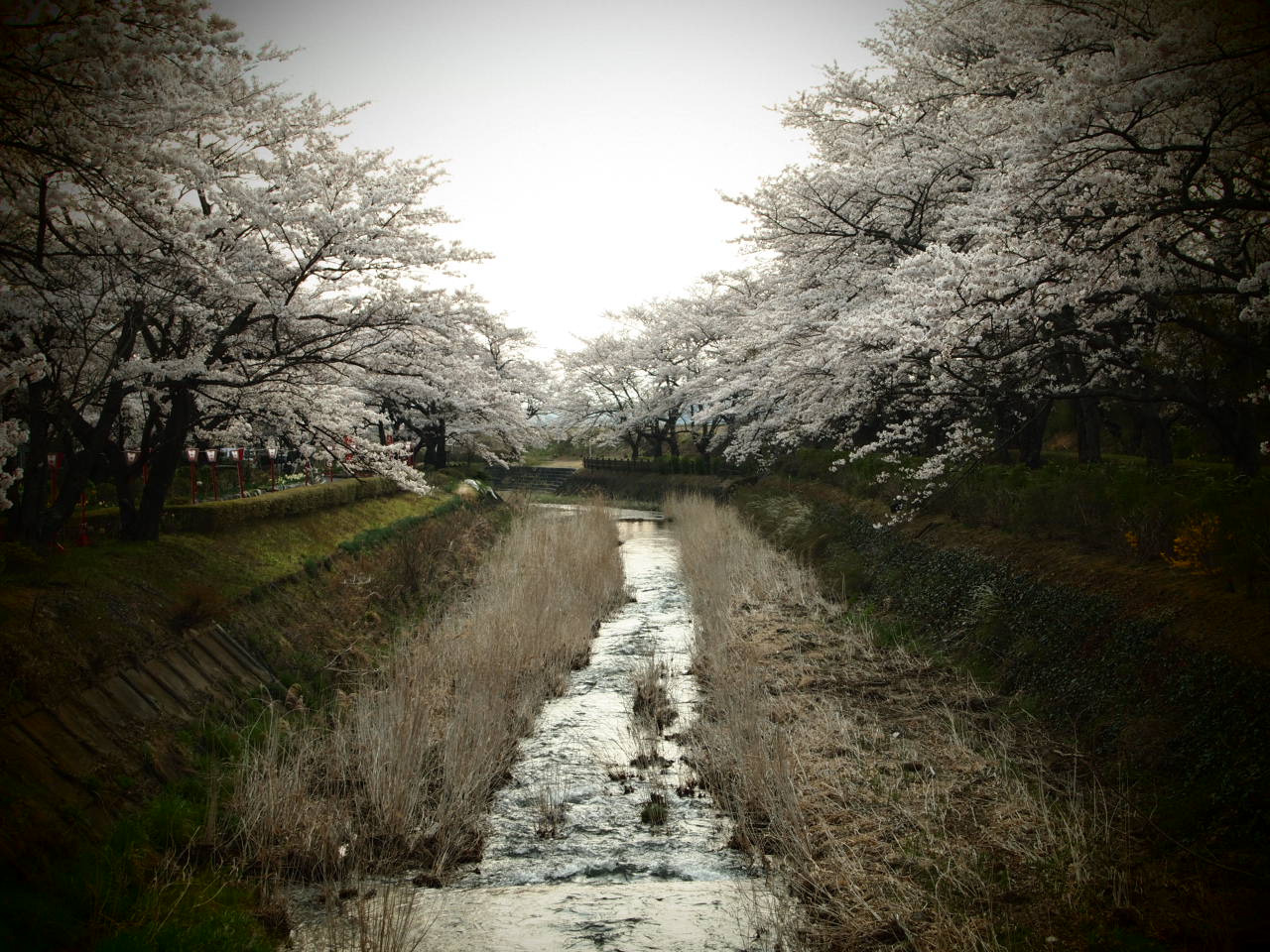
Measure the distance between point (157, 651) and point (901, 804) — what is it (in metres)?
7.23

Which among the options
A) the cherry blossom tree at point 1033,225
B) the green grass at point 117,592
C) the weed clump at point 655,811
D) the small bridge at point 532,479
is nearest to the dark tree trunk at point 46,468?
the green grass at point 117,592

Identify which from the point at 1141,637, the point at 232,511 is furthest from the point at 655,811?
the point at 232,511

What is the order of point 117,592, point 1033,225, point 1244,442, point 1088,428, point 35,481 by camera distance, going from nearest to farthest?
point 117,592 → point 35,481 → point 1244,442 → point 1033,225 → point 1088,428

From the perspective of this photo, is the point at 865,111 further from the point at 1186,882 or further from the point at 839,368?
the point at 1186,882

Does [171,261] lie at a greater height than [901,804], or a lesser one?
greater

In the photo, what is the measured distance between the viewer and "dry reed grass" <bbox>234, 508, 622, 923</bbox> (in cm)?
638

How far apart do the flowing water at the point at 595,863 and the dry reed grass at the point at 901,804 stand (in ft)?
1.25

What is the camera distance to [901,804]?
670 cm

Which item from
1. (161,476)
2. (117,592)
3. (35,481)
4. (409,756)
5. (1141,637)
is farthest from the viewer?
(161,476)

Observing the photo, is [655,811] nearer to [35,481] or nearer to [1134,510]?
[1134,510]

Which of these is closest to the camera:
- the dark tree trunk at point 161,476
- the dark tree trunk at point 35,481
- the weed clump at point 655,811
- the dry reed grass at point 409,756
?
the dry reed grass at point 409,756

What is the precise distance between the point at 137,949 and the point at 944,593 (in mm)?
9966

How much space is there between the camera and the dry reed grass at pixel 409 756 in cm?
638

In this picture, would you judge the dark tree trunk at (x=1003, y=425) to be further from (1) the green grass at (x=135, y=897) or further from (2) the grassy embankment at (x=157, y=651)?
(1) the green grass at (x=135, y=897)
